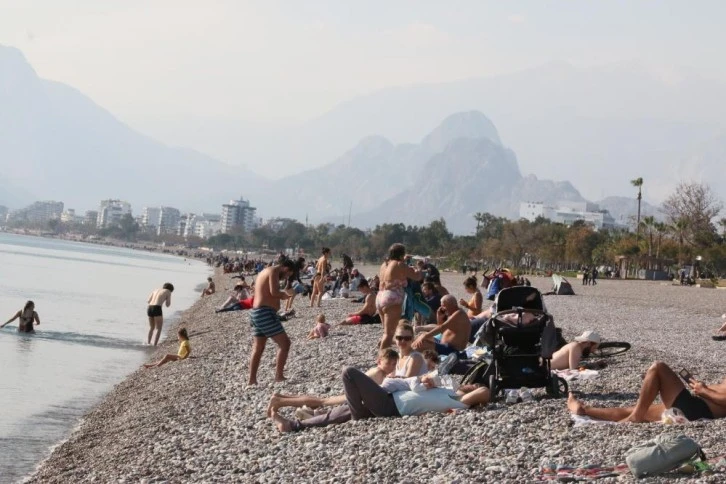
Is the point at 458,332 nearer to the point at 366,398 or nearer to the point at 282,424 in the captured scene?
the point at 366,398

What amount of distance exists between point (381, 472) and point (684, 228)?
75984 millimetres

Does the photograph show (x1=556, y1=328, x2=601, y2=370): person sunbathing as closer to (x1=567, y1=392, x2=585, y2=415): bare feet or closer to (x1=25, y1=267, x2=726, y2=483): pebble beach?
(x1=25, y1=267, x2=726, y2=483): pebble beach

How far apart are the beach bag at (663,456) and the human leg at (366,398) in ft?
10.3

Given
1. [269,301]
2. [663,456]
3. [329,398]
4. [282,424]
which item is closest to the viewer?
[663,456]

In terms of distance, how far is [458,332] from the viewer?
1228 cm

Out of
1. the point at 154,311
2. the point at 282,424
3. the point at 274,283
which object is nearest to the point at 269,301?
the point at 274,283

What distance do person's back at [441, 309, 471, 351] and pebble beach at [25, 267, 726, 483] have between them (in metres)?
1.38

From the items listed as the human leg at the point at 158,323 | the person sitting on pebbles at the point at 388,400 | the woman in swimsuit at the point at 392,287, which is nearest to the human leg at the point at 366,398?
the person sitting on pebbles at the point at 388,400

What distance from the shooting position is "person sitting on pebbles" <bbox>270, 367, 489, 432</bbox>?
9109 millimetres

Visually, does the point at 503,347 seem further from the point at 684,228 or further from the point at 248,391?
Result: the point at 684,228

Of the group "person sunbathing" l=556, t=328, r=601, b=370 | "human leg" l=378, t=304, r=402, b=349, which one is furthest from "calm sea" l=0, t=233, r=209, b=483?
"person sunbathing" l=556, t=328, r=601, b=370

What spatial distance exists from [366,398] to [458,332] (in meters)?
3.35

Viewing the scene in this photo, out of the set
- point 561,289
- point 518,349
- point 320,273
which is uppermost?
point 561,289

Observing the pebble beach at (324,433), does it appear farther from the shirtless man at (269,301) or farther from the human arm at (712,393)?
the shirtless man at (269,301)
